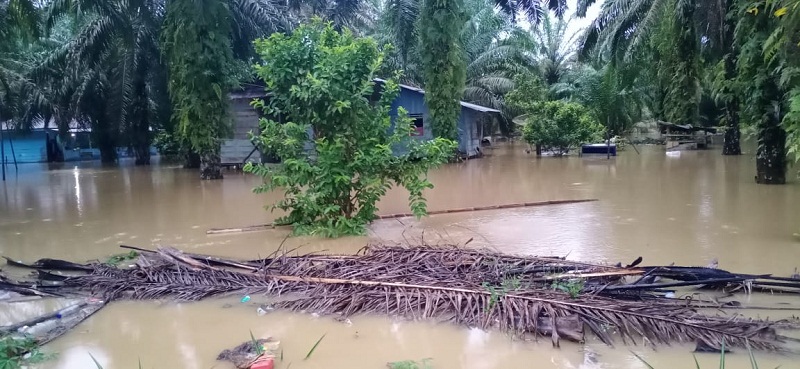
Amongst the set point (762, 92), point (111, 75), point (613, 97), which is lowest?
point (762, 92)

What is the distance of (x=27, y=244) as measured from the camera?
8594 millimetres

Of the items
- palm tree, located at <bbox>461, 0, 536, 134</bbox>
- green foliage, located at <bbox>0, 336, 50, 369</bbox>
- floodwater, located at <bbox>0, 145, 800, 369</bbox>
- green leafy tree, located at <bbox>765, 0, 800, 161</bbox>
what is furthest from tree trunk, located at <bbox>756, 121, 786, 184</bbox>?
palm tree, located at <bbox>461, 0, 536, 134</bbox>

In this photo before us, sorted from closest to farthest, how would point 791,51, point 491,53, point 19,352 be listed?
point 19,352 → point 791,51 → point 491,53

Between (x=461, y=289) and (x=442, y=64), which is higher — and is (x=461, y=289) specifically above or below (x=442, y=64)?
below

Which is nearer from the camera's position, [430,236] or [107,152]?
[430,236]

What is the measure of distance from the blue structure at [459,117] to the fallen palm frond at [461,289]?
14.2 metres

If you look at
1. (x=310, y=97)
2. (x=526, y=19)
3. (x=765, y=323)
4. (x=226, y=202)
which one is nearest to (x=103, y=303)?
(x=310, y=97)

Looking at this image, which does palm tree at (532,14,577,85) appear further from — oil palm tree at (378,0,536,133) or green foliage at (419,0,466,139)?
green foliage at (419,0,466,139)

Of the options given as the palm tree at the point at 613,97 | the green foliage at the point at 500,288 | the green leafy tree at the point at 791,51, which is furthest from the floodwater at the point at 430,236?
the palm tree at the point at 613,97

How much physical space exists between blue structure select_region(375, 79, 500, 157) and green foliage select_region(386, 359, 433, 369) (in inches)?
630

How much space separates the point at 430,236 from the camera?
8375 mm

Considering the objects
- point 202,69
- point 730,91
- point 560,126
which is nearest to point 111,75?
point 202,69

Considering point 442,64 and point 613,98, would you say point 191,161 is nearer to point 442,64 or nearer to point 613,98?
point 442,64

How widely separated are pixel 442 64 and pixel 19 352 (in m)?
16.8
